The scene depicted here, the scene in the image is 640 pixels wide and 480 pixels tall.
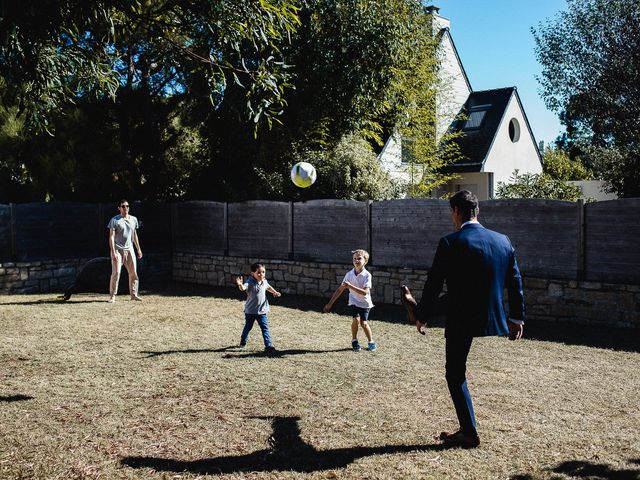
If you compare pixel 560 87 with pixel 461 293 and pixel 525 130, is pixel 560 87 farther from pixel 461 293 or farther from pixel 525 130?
pixel 461 293

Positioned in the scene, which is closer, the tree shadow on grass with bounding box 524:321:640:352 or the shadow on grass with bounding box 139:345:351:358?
the shadow on grass with bounding box 139:345:351:358

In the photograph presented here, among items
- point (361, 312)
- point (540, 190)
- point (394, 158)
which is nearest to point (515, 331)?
point (361, 312)

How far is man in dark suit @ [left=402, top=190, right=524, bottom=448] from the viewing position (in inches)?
204

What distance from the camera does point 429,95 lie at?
23.6 meters

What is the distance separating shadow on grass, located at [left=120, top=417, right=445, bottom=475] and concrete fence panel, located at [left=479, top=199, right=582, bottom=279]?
7.01 m

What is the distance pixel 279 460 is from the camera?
16.6 ft

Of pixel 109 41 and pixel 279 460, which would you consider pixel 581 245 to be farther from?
pixel 109 41

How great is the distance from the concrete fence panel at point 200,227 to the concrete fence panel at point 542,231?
7.58 m

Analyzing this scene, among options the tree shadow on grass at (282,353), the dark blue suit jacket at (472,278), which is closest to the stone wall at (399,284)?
the tree shadow on grass at (282,353)

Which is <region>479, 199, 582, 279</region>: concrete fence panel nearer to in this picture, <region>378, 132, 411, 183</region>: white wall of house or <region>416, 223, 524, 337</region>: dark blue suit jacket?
<region>416, 223, 524, 337</region>: dark blue suit jacket

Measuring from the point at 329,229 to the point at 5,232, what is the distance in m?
7.80

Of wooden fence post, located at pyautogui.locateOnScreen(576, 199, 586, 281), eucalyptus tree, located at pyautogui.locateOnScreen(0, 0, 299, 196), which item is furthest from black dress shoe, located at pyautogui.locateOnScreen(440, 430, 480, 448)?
wooden fence post, located at pyautogui.locateOnScreen(576, 199, 586, 281)

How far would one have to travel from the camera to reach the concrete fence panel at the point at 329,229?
1434cm

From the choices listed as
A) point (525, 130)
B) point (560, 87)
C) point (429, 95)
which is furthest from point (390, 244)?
point (525, 130)
